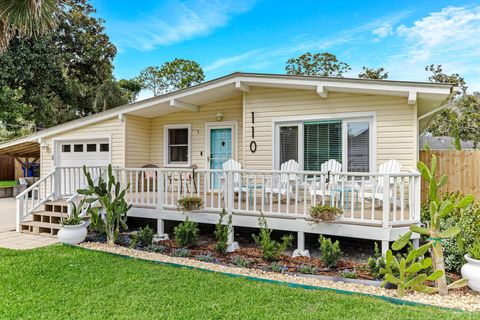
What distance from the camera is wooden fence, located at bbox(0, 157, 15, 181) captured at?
19.1m

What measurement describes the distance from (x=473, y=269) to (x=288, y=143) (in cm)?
433

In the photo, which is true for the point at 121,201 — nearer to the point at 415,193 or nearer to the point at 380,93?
the point at 415,193

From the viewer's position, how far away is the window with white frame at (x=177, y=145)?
364 inches

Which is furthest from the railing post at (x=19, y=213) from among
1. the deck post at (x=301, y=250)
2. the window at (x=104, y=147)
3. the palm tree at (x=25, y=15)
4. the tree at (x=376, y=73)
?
the tree at (x=376, y=73)

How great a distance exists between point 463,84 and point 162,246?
23242mm

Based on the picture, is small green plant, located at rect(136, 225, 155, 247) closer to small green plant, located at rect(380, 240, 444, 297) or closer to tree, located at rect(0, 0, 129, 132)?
small green plant, located at rect(380, 240, 444, 297)

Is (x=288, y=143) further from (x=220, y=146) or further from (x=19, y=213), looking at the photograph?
(x=19, y=213)

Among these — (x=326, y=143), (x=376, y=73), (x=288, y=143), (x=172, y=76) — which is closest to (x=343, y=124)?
(x=326, y=143)

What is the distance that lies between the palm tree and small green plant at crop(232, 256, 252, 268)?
4700mm

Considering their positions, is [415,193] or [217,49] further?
[217,49]

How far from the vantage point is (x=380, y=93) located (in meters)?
6.32

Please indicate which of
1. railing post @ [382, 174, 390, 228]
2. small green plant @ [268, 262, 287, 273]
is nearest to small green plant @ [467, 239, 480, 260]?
railing post @ [382, 174, 390, 228]

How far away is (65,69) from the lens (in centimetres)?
1727

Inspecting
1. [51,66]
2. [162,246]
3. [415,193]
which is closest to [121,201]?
[162,246]
